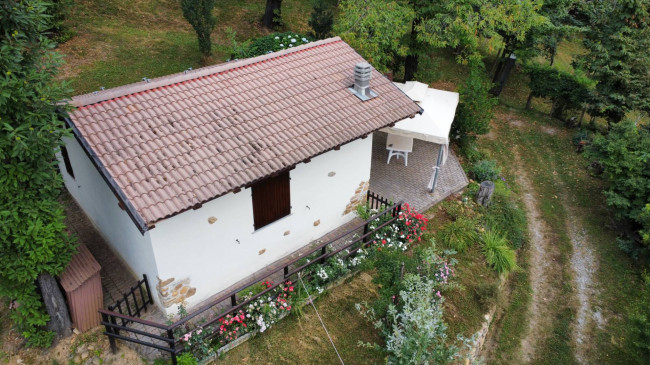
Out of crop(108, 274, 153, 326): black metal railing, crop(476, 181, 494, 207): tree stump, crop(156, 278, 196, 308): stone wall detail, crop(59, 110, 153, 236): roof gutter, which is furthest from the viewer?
crop(476, 181, 494, 207): tree stump

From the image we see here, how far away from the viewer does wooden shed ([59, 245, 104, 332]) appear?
28.4ft

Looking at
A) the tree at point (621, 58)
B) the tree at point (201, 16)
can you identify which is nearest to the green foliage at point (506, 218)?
the tree at point (621, 58)

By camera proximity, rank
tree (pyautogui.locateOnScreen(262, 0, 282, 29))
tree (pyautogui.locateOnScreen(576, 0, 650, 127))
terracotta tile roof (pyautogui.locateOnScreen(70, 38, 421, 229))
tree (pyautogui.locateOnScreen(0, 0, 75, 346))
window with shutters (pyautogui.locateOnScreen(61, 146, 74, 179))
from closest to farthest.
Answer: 1. tree (pyautogui.locateOnScreen(0, 0, 75, 346))
2. terracotta tile roof (pyautogui.locateOnScreen(70, 38, 421, 229))
3. window with shutters (pyautogui.locateOnScreen(61, 146, 74, 179))
4. tree (pyautogui.locateOnScreen(576, 0, 650, 127))
5. tree (pyautogui.locateOnScreen(262, 0, 282, 29))

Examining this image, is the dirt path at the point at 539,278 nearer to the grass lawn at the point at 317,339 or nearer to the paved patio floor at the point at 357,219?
the paved patio floor at the point at 357,219

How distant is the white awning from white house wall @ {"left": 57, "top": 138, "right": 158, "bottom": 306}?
724 cm

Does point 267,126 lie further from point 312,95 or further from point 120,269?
point 120,269

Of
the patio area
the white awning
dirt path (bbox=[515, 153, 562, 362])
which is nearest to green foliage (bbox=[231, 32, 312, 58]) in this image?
the patio area

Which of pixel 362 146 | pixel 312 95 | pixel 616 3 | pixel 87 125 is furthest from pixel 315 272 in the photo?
pixel 616 3

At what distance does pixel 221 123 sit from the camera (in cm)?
946

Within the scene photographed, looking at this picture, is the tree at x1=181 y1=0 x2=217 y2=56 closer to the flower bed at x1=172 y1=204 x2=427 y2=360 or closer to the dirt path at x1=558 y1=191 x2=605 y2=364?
the flower bed at x1=172 y1=204 x2=427 y2=360

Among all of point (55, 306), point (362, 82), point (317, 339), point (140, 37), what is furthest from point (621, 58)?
point (140, 37)

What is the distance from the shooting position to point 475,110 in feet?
52.9

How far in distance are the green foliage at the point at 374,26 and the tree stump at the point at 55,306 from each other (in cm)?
1192

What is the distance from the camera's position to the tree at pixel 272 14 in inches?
903
